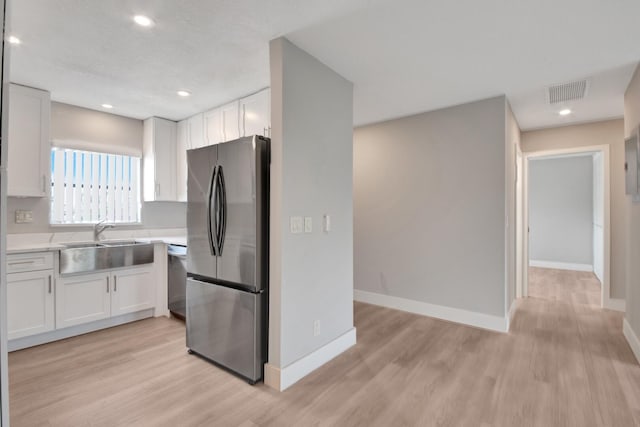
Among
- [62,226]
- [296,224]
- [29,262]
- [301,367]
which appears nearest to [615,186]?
[296,224]

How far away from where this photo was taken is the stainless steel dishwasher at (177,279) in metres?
3.47

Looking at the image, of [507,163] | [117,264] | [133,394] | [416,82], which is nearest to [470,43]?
[416,82]

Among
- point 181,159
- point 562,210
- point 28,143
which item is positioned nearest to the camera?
point 28,143

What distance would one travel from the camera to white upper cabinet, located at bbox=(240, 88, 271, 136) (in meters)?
3.02

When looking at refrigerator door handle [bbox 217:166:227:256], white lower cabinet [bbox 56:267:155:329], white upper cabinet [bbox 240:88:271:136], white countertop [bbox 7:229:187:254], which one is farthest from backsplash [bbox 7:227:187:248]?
refrigerator door handle [bbox 217:166:227:256]

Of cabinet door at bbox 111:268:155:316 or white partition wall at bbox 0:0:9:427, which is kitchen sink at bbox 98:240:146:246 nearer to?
cabinet door at bbox 111:268:155:316

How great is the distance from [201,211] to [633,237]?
3897mm

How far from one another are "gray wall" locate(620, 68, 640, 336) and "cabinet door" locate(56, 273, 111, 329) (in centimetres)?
506

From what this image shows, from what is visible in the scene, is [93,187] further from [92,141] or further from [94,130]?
[94,130]

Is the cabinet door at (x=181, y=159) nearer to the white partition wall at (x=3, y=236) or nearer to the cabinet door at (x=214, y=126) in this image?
the cabinet door at (x=214, y=126)

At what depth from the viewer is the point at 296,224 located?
7.60 ft

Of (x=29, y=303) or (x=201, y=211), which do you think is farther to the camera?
(x=29, y=303)

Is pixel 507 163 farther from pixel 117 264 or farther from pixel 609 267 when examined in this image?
pixel 117 264

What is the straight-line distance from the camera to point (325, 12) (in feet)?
6.29
